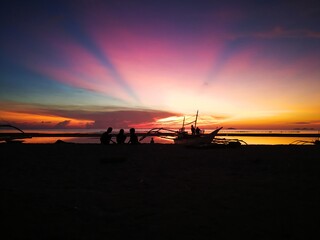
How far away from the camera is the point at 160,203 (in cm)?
655

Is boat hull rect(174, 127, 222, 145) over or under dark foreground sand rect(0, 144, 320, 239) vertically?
over

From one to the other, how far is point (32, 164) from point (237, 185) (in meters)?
9.91

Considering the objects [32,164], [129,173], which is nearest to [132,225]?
[129,173]

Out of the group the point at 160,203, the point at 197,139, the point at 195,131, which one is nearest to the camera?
the point at 160,203

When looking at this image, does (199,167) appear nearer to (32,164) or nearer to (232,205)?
(232,205)

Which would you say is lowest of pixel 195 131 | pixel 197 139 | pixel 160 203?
pixel 160 203

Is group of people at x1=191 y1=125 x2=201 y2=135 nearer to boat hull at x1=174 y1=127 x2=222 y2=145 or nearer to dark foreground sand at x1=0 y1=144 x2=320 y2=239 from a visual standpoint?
boat hull at x1=174 y1=127 x2=222 y2=145

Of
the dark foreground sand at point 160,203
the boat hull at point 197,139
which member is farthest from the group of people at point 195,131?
the dark foreground sand at point 160,203

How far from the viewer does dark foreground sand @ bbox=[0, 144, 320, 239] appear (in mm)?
4797

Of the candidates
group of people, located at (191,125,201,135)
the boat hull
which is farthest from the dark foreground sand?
group of people, located at (191,125,201,135)

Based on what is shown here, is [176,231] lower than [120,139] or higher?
lower

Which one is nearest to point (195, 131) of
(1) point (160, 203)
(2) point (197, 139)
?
(2) point (197, 139)

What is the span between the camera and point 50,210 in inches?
234

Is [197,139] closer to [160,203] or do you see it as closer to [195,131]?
[195,131]
